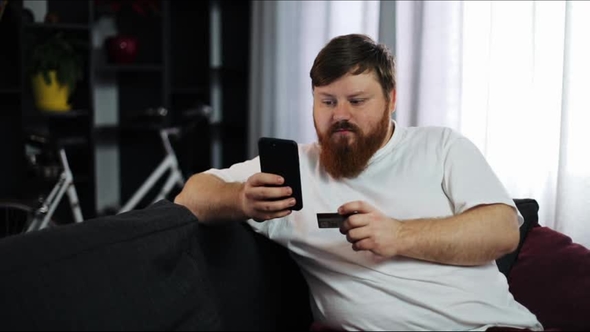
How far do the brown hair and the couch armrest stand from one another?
41 centimetres

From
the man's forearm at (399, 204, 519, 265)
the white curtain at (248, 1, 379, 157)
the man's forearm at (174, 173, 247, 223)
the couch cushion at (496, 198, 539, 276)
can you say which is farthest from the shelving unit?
the man's forearm at (399, 204, 519, 265)

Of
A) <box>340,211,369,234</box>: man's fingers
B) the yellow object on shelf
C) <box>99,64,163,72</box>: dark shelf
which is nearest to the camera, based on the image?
<box>340,211,369,234</box>: man's fingers

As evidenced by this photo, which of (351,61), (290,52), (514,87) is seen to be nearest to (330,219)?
(351,61)

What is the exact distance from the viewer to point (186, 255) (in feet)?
4.74

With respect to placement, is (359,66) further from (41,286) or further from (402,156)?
(41,286)

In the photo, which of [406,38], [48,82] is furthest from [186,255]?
[48,82]

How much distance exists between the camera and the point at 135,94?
4090mm

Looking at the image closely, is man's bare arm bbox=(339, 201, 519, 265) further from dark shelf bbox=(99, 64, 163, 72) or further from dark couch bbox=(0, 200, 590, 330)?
dark shelf bbox=(99, 64, 163, 72)

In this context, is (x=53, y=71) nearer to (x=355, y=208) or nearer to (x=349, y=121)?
(x=349, y=121)

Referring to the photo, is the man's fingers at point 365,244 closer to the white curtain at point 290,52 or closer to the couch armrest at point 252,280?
the couch armrest at point 252,280

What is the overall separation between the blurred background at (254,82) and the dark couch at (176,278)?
70 centimetres

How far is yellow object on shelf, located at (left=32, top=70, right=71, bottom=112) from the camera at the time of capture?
140 inches

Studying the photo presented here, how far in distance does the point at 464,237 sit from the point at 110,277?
2.37 ft

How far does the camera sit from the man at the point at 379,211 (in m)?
1.49
